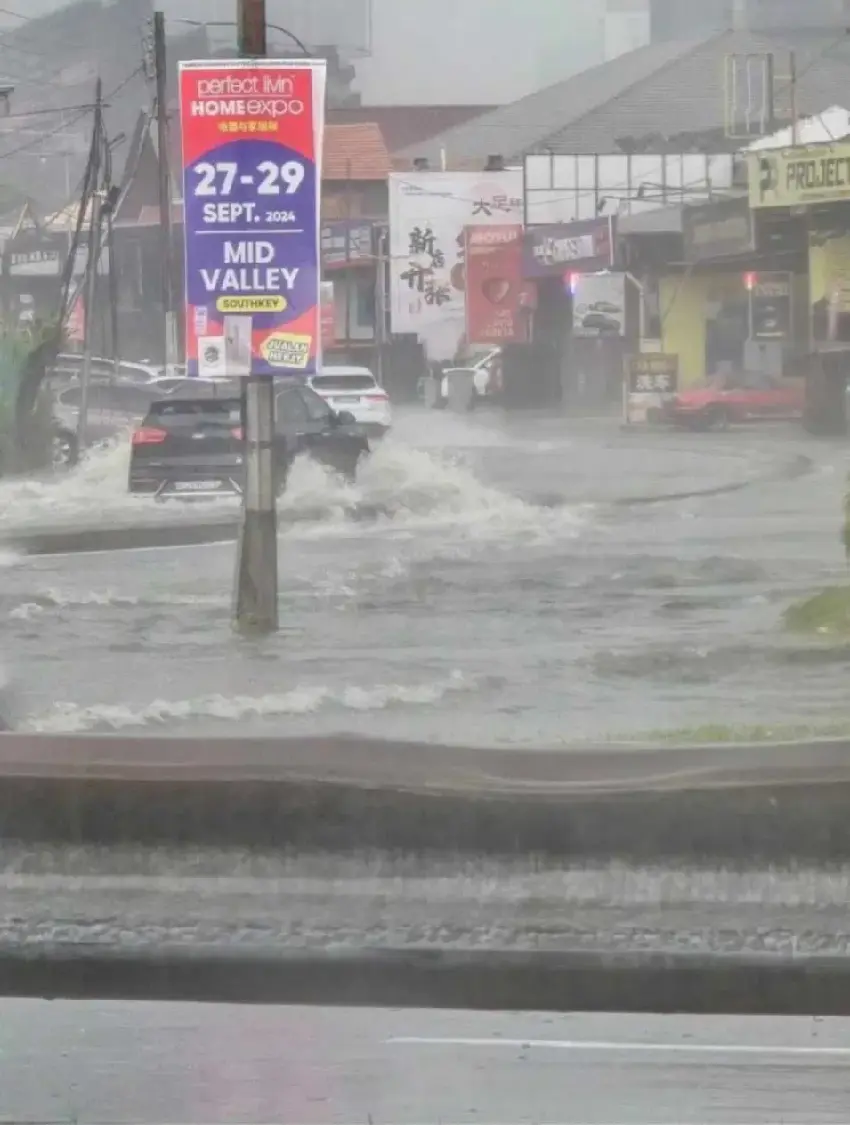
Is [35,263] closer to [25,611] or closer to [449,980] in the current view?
[25,611]

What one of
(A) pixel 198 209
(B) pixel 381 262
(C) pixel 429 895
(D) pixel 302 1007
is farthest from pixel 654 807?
(B) pixel 381 262

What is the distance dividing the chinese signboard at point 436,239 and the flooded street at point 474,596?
94 centimetres

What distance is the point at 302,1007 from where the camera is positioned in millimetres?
5426

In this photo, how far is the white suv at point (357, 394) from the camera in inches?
533

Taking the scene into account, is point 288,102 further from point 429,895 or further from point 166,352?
point 429,895

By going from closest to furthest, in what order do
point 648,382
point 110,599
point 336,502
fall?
point 110,599 < point 336,502 < point 648,382

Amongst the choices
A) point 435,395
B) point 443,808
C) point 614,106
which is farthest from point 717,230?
point 443,808

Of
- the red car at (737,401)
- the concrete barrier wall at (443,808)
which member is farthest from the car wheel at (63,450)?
the concrete barrier wall at (443,808)

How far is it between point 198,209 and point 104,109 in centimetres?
382

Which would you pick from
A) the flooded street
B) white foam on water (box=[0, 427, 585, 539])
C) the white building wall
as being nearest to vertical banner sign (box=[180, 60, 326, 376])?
the flooded street

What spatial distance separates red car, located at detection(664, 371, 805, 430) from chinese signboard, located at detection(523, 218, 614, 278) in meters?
1.91

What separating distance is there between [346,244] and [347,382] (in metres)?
1.73

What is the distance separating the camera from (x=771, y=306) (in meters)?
21.0

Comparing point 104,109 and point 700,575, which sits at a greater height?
point 104,109
